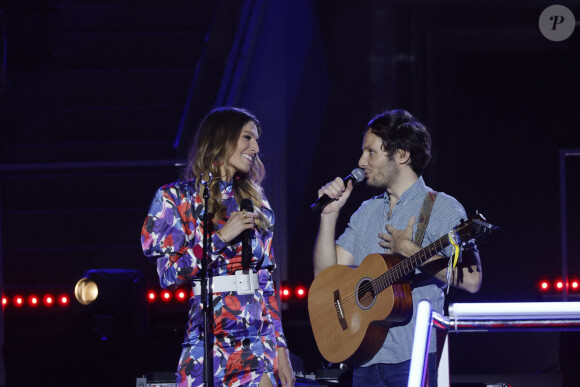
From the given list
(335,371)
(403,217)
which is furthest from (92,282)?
(403,217)

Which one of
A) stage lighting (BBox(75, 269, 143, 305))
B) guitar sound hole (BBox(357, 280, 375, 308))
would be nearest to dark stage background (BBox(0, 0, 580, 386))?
stage lighting (BBox(75, 269, 143, 305))

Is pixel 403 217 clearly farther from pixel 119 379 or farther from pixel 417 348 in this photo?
pixel 119 379

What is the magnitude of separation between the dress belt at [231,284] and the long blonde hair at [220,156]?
0.23 m

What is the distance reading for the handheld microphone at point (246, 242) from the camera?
2717 millimetres

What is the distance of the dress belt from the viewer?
9.25ft

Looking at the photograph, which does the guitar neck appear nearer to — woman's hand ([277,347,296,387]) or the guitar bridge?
the guitar bridge

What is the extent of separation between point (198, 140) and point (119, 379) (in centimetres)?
278

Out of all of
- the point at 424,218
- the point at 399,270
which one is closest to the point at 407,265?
the point at 399,270

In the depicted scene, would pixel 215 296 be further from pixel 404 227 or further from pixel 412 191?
pixel 412 191

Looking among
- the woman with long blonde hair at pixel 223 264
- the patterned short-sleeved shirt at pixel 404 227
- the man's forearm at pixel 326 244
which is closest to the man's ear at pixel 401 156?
the patterned short-sleeved shirt at pixel 404 227

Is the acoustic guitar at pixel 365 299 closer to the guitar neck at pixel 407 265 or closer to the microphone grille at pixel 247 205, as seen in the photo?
the guitar neck at pixel 407 265

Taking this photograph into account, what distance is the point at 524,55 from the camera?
6.20 m

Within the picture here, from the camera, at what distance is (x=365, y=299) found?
325 centimetres

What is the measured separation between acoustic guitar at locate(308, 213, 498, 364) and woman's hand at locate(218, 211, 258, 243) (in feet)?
2.09
